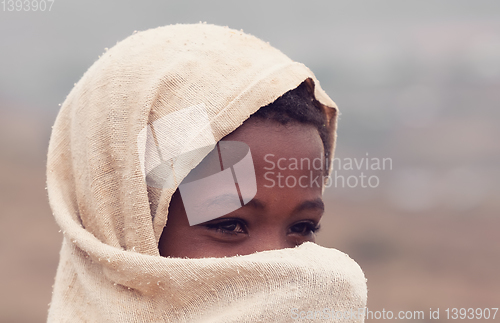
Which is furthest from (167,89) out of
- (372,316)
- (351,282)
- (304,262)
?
(372,316)

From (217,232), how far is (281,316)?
32 centimetres

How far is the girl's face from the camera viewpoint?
1.39 metres

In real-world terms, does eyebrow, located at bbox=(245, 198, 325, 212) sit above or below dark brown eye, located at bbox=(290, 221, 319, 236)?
above

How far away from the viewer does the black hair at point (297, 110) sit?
1519 mm

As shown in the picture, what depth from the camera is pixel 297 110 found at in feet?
5.21

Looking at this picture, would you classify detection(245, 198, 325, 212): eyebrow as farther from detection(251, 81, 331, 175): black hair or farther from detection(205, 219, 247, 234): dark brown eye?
detection(251, 81, 331, 175): black hair

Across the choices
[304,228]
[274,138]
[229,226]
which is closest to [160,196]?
[229,226]

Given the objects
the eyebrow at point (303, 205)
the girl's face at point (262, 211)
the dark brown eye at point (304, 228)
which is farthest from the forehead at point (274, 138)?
the dark brown eye at point (304, 228)

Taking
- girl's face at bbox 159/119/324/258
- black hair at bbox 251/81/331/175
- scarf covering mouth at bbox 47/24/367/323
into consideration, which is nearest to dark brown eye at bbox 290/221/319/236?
girl's face at bbox 159/119/324/258

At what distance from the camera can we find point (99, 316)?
1.38m

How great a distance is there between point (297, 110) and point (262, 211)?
380mm

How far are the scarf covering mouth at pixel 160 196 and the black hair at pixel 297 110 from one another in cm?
4

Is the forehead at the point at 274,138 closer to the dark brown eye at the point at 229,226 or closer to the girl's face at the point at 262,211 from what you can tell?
the girl's face at the point at 262,211

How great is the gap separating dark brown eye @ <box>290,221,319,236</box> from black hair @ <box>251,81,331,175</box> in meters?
0.33
